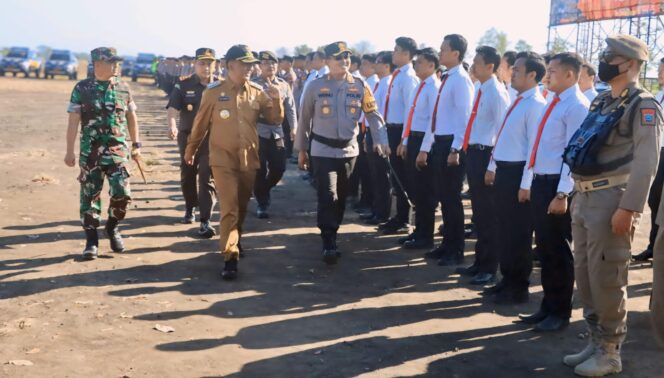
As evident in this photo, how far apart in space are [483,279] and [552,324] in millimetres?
1459

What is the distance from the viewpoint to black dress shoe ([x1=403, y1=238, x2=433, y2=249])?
352 inches

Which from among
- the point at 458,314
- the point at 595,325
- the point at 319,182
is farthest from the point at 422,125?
the point at 595,325

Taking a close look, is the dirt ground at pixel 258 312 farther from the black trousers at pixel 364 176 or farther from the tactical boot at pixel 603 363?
the black trousers at pixel 364 176

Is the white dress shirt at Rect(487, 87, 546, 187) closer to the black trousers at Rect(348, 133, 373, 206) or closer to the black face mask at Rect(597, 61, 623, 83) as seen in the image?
the black face mask at Rect(597, 61, 623, 83)

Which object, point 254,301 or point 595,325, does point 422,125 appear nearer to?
point 254,301

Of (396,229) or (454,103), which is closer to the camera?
(454,103)

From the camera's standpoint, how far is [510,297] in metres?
6.86

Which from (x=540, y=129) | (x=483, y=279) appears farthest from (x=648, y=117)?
(x=483, y=279)

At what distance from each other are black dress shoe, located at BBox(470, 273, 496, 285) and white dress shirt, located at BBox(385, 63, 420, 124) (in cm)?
292

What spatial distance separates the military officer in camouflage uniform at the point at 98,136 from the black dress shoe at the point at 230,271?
1.53 meters

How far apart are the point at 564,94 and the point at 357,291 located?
8.96ft

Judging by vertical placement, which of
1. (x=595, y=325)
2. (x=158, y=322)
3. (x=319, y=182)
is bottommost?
(x=158, y=322)

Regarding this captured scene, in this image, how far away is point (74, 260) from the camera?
7.94 meters

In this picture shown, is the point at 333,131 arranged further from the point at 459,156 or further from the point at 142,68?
the point at 142,68
